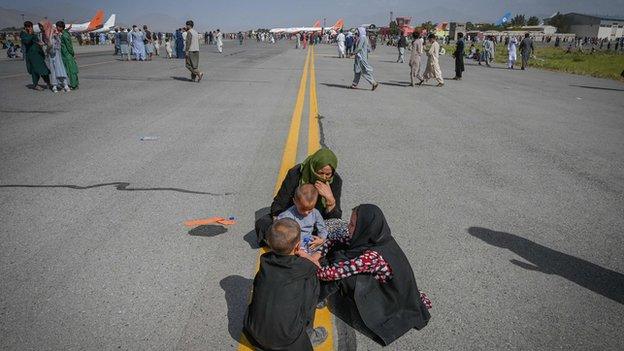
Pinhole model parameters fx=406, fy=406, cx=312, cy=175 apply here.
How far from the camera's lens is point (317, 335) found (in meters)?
2.60

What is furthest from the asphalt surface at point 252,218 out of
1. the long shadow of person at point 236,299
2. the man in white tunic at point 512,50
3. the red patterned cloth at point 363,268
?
the man in white tunic at point 512,50

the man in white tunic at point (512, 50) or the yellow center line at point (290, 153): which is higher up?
the man in white tunic at point (512, 50)

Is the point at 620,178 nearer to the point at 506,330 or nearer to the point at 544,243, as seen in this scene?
the point at 544,243

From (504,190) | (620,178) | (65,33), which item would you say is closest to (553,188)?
(504,190)

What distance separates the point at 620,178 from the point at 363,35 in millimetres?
8804

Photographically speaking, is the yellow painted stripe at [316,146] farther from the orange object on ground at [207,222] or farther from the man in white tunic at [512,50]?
the man in white tunic at [512,50]

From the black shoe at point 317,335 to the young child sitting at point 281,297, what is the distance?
0.13m

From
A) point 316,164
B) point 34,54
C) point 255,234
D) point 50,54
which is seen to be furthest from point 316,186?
point 34,54

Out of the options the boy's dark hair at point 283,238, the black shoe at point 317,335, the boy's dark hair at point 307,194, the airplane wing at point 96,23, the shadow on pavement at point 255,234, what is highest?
the airplane wing at point 96,23

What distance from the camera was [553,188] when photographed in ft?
17.2

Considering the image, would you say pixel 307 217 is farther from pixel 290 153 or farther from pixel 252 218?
pixel 290 153

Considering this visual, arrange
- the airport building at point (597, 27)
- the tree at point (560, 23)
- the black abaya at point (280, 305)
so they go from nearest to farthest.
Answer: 1. the black abaya at point (280, 305)
2. the airport building at point (597, 27)
3. the tree at point (560, 23)

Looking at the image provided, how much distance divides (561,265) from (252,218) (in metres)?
2.84

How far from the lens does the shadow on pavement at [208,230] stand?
151 inches
